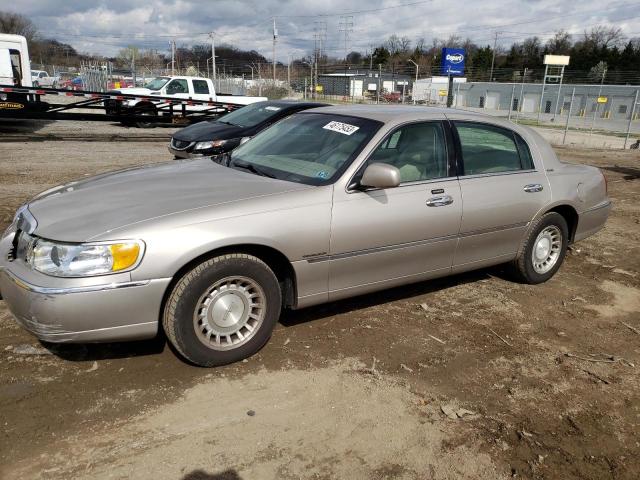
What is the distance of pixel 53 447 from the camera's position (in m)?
2.58

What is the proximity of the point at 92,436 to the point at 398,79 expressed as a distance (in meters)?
71.9

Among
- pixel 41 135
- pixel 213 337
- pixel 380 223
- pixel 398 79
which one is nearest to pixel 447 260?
pixel 380 223

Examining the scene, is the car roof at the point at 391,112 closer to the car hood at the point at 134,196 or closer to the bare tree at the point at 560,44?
the car hood at the point at 134,196

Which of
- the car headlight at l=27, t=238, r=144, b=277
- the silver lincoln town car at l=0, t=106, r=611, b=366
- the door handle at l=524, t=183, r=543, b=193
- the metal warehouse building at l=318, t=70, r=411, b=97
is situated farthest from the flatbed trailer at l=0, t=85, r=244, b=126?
the metal warehouse building at l=318, t=70, r=411, b=97

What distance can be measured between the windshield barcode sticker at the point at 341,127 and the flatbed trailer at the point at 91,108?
11.2m

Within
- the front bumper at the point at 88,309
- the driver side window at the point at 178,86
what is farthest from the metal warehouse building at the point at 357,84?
the front bumper at the point at 88,309

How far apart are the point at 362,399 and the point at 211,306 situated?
Result: 1078 millimetres

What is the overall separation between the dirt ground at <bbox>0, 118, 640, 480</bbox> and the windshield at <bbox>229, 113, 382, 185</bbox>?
3.86 feet

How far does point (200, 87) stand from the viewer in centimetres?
1914

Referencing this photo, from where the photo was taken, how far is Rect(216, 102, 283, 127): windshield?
1032 centimetres

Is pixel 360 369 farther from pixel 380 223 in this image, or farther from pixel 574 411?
pixel 574 411

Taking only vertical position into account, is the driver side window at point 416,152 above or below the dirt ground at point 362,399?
above

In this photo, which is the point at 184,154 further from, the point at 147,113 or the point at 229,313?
the point at 147,113

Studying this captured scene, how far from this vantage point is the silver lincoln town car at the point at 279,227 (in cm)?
291
